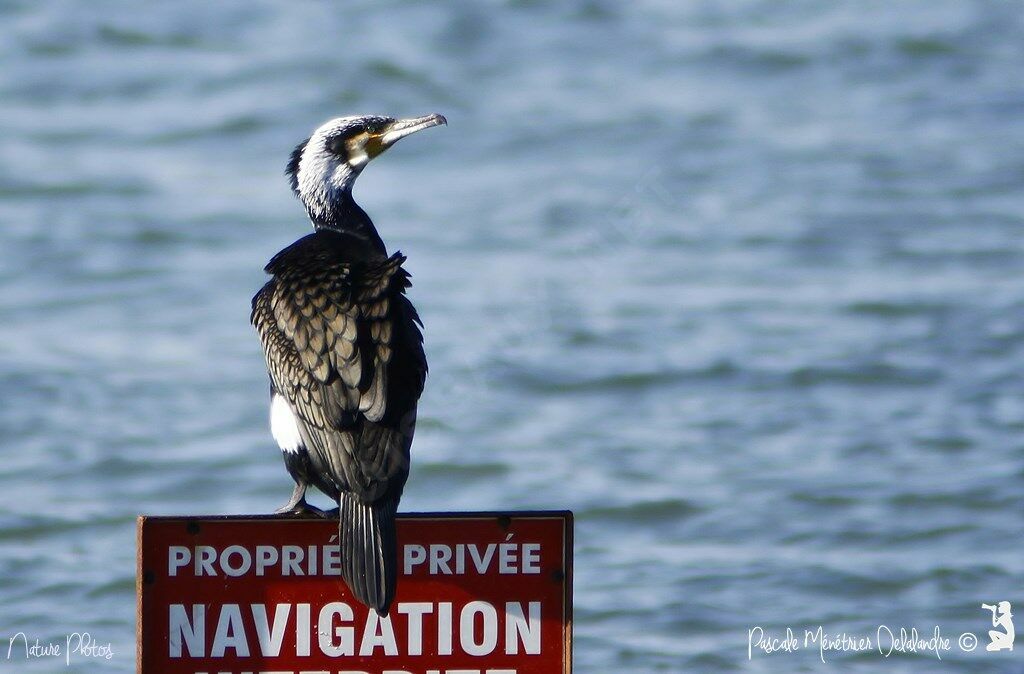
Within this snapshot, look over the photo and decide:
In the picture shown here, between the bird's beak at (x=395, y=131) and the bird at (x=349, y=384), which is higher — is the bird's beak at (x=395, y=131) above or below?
above

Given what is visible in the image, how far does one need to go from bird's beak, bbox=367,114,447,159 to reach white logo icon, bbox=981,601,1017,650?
10.5ft

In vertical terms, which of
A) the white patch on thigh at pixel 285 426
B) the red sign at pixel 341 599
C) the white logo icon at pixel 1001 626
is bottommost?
the red sign at pixel 341 599

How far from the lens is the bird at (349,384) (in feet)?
10.9

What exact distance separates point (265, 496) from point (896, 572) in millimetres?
3040

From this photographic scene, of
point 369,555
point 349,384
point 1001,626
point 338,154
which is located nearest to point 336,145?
point 338,154

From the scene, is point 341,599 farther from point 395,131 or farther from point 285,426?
point 395,131

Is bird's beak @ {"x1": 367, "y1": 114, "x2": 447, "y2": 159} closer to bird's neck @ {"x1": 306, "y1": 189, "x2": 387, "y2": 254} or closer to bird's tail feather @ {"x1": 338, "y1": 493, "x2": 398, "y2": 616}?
bird's neck @ {"x1": 306, "y1": 189, "x2": 387, "y2": 254}

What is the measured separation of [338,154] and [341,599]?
5.65 feet

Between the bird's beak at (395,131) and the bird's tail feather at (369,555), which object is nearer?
the bird's tail feather at (369,555)

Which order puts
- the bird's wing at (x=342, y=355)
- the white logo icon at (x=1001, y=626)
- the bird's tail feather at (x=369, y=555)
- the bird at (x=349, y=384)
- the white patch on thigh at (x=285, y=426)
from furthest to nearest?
the white logo icon at (x=1001, y=626), the white patch on thigh at (x=285, y=426), the bird's wing at (x=342, y=355), the bird at (x=349, y=384), the bird's tail feather at (x=369, y=555)

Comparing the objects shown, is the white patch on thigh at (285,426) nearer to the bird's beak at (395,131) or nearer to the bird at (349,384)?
the bird at (349,384)

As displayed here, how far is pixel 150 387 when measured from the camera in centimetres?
911

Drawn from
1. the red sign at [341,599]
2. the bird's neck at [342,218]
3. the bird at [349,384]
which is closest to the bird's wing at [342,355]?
the bird at [349,384]

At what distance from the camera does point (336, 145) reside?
4645 millimetres
